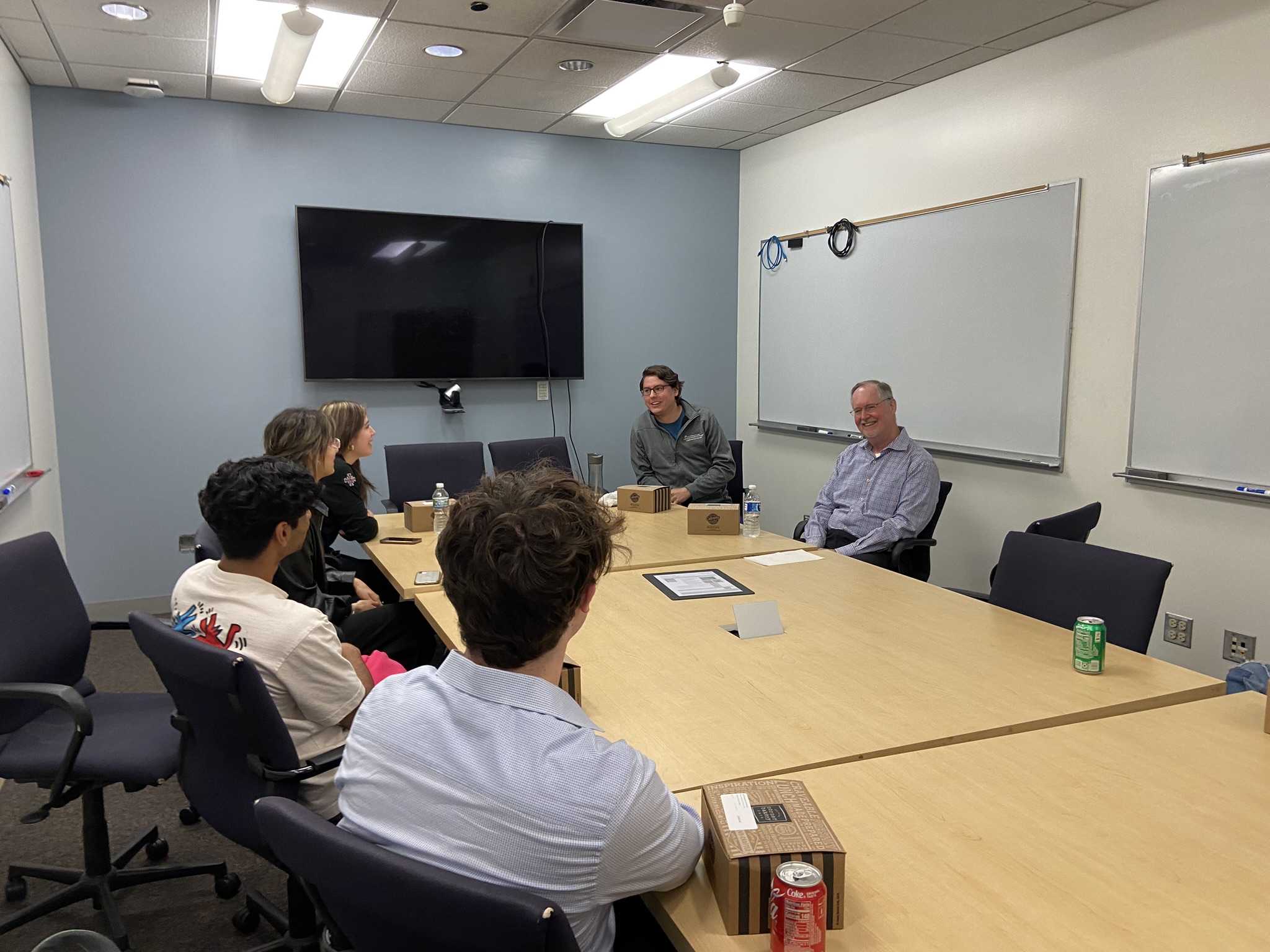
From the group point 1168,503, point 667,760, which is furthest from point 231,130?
point 1168,503

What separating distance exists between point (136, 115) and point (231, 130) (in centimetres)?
45

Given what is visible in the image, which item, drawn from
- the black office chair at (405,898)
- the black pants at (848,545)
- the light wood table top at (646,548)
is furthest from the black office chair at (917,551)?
the black office chair at (405,898)

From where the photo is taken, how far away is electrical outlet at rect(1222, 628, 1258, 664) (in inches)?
128

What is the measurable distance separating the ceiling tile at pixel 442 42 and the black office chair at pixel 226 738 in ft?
9.31

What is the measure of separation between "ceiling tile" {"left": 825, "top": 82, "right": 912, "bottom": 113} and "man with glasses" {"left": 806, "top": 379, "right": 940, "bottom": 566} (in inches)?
69.3

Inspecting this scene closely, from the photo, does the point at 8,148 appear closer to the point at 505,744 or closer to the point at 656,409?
the point at 656,409

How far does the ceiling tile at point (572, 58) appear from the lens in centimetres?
393

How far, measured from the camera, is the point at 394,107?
16.0ft

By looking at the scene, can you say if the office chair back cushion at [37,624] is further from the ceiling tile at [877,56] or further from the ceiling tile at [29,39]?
the ceiling tile at [877,56]

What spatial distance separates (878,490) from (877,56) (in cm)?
200

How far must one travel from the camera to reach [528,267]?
18.1 feet

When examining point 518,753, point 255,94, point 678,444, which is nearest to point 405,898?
point 518,753

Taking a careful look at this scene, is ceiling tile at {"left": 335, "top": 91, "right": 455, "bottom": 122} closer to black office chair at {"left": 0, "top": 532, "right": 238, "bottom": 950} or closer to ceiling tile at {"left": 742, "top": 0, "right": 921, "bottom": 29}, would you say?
ceiling tile at {"left": 742, "top": 0, "right": 921, "bottom": 29}

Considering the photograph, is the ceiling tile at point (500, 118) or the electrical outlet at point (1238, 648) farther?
the ceiling tile at point (500, 118)
